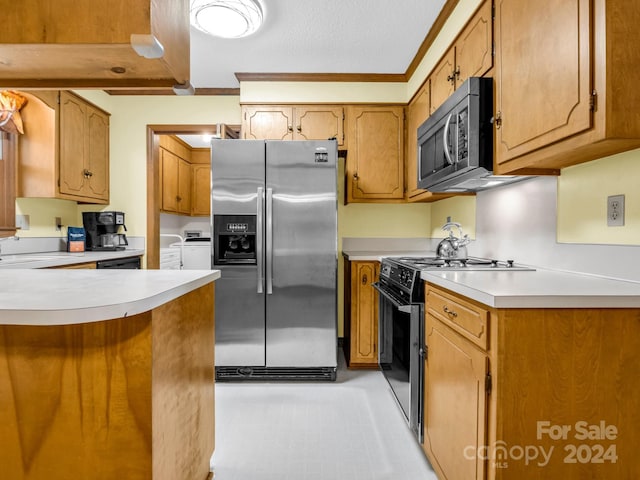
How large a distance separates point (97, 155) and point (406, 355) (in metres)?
3.24

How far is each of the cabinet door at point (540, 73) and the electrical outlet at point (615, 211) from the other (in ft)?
1.20

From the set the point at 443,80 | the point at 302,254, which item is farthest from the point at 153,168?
the point at 443,80

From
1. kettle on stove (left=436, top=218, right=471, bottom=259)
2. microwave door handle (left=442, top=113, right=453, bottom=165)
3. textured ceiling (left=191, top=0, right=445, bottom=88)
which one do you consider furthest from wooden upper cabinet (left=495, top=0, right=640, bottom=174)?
textured ceiling (left=191, top=0, right=445, bottom=88)

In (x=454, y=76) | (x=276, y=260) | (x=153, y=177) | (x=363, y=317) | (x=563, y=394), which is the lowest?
(x=363, y=317)

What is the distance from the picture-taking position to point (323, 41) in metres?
2.61

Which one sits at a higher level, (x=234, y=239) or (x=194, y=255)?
(x=234, y=239)

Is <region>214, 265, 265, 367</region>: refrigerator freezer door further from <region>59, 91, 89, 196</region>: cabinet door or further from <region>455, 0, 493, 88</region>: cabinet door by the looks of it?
<region>455, 0, 493, 88</region>: cabinet door

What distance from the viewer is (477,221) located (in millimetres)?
2449

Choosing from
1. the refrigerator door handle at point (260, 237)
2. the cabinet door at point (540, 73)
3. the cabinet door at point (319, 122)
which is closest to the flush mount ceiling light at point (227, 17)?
the cabinet door at point (319, 122)

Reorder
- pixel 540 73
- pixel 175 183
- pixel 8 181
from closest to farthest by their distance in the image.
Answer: pixel 540 73 → pixel 8 181 → pixel 175 183

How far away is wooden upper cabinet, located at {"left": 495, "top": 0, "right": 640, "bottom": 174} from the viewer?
3.33 ft

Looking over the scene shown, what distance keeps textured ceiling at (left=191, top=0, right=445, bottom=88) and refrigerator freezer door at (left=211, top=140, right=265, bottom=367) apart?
29.9 inches

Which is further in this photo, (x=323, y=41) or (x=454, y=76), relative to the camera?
(x=323, y=41)

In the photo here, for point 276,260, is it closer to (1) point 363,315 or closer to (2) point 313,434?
(1) point 363,315
